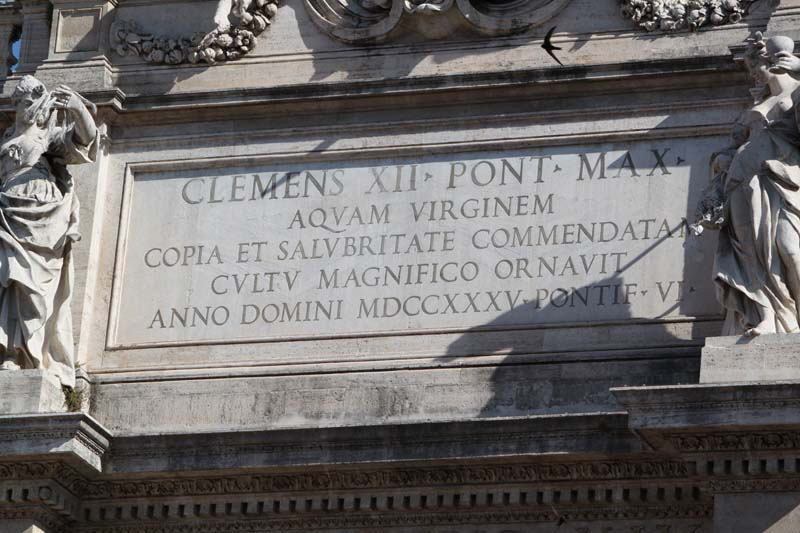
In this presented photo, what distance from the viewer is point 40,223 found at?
2106 cm

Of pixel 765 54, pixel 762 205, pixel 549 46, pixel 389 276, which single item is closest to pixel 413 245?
pixel 389 276

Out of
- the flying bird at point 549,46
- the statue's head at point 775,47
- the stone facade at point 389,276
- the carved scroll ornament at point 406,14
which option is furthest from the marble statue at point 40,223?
the statue's head at point 775,47

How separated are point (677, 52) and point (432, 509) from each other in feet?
12.9

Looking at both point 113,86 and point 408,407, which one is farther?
point 113,86

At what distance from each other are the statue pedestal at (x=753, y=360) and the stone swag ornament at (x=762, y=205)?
104 mm

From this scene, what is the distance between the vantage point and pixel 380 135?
2173 cm

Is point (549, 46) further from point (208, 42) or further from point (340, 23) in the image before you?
point (208, 42)

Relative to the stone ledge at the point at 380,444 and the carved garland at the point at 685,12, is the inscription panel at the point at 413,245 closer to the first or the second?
the carved garland at the point at 685,12

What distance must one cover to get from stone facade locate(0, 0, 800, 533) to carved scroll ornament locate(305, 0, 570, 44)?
24mm

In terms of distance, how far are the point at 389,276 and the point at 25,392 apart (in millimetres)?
2843

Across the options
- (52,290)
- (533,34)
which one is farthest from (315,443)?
(533,34)

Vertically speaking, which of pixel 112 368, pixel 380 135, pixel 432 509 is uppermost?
pixel 380 135

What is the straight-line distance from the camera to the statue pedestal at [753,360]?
19.0 meters

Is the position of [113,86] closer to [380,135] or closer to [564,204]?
[380,135]
